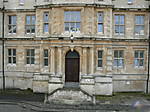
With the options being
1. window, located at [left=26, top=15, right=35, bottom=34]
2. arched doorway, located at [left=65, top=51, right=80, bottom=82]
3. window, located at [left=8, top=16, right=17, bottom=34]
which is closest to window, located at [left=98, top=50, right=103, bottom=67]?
arched doorway, located at [left=65, top=51, right=80, bottom=82]

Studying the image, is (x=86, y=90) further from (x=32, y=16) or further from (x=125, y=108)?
(x=32, y=16)

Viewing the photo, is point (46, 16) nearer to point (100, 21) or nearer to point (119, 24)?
point (100, 21)

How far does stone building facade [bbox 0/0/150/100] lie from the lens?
14.6m

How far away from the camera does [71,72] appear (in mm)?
15484

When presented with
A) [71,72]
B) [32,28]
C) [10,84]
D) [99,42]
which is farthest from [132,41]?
[10,84]

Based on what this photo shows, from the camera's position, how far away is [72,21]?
586 inches

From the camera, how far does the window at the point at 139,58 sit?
53.7ft

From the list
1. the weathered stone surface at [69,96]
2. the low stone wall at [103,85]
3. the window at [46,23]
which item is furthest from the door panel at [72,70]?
the window at [46,23]

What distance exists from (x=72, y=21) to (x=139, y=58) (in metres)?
7.52

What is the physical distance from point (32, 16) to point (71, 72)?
23.1 feet

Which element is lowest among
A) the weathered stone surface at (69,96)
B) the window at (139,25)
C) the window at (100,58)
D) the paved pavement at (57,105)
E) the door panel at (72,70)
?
the paved pavement at (57,105)

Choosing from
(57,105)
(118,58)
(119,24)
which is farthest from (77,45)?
(57,105)

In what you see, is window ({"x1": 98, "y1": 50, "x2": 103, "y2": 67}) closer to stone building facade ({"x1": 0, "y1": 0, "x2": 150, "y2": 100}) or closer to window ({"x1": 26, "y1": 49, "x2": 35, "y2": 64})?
stone building facade ({"x1": 0, "y1": 0, "x2": 150, "y2": 100})

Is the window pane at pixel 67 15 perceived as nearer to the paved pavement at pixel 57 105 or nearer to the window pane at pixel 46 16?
the window pane at pixel 46 16
